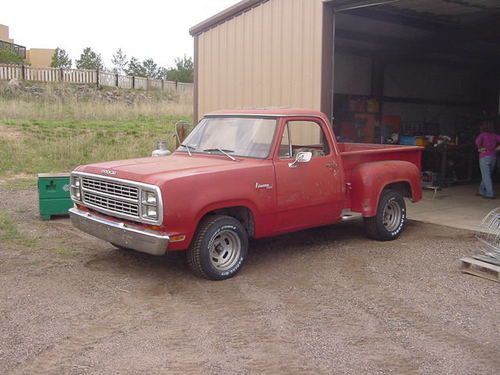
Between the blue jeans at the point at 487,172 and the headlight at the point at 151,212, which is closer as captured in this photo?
the headlight at the point at 151,212

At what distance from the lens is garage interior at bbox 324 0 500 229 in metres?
12.4

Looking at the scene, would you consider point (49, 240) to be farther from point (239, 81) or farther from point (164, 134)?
point (164, 134)

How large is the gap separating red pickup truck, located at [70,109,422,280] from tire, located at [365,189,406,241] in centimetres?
2

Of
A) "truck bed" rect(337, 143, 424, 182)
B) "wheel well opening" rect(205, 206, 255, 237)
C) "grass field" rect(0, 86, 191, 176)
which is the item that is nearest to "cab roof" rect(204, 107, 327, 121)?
"truck bed" rect(337, 143, 424, 182)

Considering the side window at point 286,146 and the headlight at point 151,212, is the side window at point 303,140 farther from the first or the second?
the headlight at point 151,212

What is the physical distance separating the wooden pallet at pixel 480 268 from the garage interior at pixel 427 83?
10.6ft

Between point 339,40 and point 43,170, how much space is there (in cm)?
887

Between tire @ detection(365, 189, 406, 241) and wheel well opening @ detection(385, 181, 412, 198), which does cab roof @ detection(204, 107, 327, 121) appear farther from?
wheel well opening @ detection(385, 181, 412, 198)

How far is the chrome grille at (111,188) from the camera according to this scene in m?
6.19

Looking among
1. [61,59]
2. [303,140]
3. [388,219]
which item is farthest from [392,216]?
[61,59]

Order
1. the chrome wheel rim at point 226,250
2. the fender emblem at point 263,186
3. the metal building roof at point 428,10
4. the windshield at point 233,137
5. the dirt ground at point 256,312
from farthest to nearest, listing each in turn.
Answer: the metal building roof at point 428,10
the windshield at point 233,137
the fender emblem at point 263,186
the chrome wheel rim at point 226,250
the dirt ground at point 256,312

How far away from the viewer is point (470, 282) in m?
6.52

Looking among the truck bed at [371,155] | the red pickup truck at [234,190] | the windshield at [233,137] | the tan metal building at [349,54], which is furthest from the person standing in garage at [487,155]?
the windshield at [233,137]

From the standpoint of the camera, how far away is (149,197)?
5.98 m
